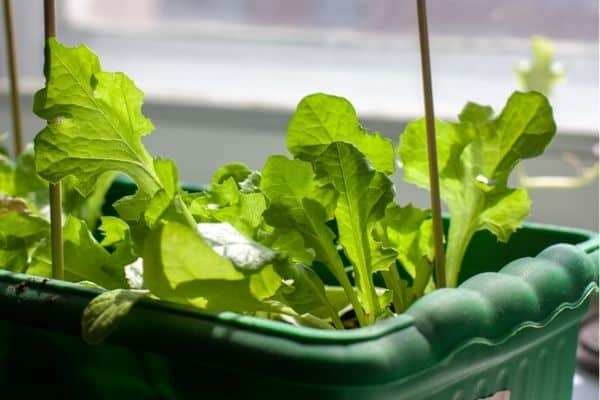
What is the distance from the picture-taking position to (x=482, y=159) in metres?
0.45

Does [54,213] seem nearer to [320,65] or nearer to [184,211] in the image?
[184,211]

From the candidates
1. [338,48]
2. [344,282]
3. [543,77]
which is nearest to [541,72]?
[543,77]

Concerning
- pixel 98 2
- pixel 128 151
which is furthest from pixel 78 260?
pixel 98 2

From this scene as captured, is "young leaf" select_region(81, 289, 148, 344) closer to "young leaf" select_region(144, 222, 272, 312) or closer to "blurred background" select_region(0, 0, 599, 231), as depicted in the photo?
"young leaf" select_region(144, 222, 272, 312)

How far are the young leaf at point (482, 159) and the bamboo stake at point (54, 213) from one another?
15cm

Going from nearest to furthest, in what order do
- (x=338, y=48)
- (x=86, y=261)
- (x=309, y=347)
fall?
(x=309, y=347) → (x=86, y=261) → (x=338, y=48)

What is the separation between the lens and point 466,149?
1.46 ft

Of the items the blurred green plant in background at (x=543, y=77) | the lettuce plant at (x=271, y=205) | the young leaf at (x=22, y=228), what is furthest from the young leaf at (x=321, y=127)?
the blurred green plant in background at (x=543, y=77)

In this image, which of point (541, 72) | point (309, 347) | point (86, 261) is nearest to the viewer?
point (309, 347)

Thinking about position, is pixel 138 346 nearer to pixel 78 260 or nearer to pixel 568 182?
pixel 78 260

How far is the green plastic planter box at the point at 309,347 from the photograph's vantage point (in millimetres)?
302

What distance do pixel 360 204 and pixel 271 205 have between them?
1.3 inches

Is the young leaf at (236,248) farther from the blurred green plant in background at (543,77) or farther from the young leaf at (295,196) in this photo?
the blurred green plant in background at (543,77)

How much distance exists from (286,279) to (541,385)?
0.11m
